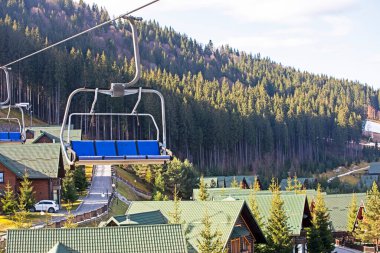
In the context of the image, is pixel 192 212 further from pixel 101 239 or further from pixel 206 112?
pixel 206 112

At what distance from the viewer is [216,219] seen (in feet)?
113

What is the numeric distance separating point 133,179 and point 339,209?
2573 cm

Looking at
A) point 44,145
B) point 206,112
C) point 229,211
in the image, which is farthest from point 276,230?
point 206,112

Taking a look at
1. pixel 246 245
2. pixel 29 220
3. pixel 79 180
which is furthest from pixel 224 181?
pixel 246 245

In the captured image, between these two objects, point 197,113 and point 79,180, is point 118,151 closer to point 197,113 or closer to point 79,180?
point 79,180

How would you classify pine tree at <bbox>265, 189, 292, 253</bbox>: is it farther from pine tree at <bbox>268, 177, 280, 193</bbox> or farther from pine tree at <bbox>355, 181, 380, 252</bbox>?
pine tree at <bbox>355, 181, 380, 252</bbox>

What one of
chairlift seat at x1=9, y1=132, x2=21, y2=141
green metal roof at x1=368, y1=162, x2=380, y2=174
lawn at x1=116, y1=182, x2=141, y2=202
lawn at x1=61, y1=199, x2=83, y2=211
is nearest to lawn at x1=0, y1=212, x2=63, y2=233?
lawn at x1=61, y1=199, x2=83, y2=211

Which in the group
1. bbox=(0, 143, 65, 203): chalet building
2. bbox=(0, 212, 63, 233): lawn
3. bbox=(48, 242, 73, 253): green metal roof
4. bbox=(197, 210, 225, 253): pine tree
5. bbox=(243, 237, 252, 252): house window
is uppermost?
bbox=(0, 143, 65, 203): chalet building

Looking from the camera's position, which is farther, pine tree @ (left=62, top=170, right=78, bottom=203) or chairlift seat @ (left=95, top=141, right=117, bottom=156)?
pine tree @ (left=62, top=170, right=78, bottom=203)

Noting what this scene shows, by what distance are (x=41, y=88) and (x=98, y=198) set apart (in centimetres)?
6417

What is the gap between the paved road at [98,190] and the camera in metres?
54.2

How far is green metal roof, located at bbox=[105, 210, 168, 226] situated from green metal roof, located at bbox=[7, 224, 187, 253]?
245 cm

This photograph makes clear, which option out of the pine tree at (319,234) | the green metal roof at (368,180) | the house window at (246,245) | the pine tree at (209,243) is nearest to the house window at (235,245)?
the house window at (246,245)

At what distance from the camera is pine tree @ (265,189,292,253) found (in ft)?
133
